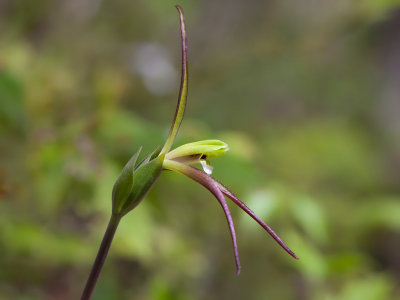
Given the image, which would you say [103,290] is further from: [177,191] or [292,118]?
[292,118]

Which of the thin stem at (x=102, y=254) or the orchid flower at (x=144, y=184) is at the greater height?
the orchid flower at (x=144, y=184)

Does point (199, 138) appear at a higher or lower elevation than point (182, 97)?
higher

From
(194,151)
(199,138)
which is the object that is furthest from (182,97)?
(199,138)

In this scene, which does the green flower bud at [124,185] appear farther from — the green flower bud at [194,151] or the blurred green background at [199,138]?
the blurred green background at [199,138]

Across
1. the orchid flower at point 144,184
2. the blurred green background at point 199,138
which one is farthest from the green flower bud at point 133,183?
the blurred green background at point 199,138

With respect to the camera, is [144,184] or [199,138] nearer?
[144,184]

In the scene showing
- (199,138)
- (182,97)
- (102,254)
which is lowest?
(102,254)

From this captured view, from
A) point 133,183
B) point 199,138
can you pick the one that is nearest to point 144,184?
point 133,183

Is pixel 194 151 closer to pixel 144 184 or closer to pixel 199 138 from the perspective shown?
pixel 144 184

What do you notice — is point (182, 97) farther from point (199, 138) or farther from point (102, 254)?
point (199, 138)
